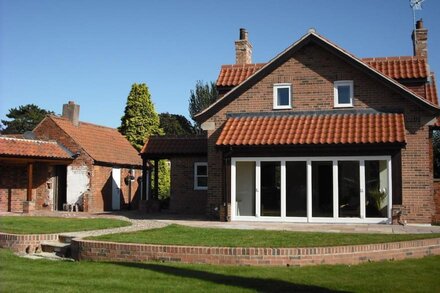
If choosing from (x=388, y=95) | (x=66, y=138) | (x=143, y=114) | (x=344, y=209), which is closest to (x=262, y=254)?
(x=344, y=209)

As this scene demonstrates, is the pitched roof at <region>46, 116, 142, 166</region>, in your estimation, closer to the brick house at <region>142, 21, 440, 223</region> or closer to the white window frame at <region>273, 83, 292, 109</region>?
the brick house at <region>142, 21, 440, 223</region>

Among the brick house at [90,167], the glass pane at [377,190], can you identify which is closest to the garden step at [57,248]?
the glass pane at [377,190]

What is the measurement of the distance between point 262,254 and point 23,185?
21.0 meters

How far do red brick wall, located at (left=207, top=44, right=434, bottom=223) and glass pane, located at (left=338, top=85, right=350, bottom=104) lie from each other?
1.16 feet

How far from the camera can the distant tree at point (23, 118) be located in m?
70.8

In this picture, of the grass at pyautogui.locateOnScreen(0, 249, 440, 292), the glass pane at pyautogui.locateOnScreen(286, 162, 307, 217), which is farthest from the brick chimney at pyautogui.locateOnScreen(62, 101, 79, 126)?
the grass at pyautogui.locateOnScreen(0, 249, 440, 292)

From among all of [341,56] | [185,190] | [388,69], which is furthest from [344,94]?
[185,190]

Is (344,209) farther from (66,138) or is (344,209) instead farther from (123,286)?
(66,138)

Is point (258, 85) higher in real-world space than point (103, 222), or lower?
higher

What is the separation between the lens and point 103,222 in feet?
66.7

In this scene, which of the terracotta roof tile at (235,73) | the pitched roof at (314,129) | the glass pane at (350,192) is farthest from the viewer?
the terracotta roof tile at (235,73)

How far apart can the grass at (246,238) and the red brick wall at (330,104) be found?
6463 mm

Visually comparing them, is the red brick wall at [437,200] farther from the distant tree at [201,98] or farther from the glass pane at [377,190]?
the distant tree at [201,98]

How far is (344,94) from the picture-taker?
2250cm
